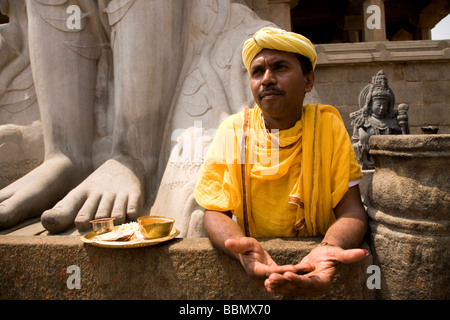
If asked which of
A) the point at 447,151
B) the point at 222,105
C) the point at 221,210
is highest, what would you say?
the point at 222,105

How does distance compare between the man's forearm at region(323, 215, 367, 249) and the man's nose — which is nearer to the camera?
the man's forearm at region(323, 215, 367, 249)

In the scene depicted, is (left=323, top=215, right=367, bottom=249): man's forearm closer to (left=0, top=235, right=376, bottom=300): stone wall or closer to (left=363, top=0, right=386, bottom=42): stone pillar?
(left=0, top=235, right=376, bottom=300): stone wall

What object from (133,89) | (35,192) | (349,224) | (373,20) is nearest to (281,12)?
(373,20)

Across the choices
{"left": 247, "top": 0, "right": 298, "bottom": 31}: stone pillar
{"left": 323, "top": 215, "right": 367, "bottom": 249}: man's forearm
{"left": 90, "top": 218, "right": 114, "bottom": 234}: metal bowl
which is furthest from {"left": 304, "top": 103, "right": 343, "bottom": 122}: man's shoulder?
{"left": 247, "top": 0, "right": 298, "bottom": 31}: stone pillar

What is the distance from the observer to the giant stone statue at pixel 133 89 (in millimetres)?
2389

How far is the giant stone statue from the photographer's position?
2389 millimetres

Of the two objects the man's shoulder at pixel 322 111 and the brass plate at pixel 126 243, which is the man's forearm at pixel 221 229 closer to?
the brass plate at pixel 126 243

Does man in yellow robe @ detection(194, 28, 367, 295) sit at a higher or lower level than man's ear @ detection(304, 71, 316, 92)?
lower

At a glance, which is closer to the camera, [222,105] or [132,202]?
[132,202]

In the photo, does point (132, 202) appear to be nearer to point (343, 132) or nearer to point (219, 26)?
point (343, 132)

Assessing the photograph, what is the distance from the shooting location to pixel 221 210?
1.51 m

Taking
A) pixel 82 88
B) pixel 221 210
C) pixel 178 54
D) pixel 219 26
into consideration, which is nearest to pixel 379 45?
pixel 219 26

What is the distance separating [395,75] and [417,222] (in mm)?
5678

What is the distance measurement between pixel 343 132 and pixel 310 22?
36.8ft
